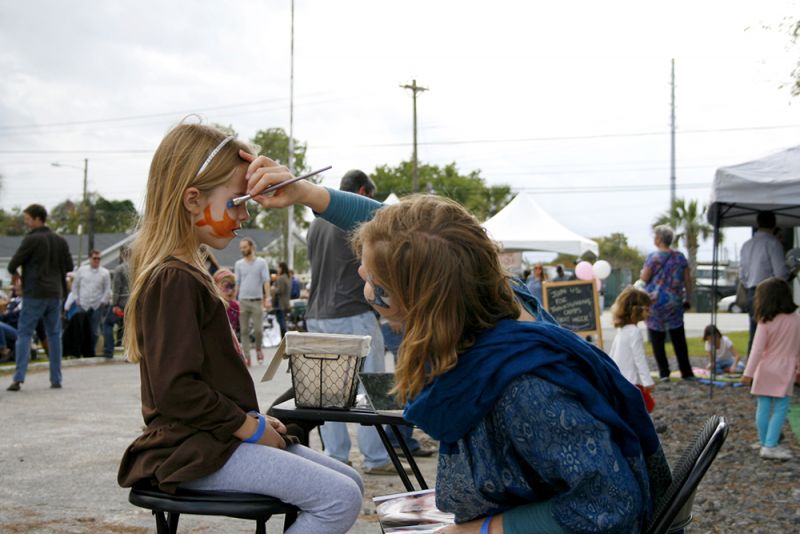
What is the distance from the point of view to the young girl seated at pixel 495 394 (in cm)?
159

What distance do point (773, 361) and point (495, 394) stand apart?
5.45 meters

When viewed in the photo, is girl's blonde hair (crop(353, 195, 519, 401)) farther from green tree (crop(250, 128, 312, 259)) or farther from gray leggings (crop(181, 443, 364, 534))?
green tree (crop(250, 128, 312, 259))

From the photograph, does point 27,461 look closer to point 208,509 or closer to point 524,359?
point 208,509

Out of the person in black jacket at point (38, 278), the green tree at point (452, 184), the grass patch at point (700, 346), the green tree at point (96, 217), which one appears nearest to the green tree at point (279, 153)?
the green tree at point (452, 184)

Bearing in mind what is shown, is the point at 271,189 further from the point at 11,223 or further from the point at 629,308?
the point at 11,223

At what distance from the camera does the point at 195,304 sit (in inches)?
93.7

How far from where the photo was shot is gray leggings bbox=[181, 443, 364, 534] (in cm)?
233

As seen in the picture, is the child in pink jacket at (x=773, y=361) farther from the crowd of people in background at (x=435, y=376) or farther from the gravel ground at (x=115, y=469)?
the crowd of people in background at (x=435, y=376)

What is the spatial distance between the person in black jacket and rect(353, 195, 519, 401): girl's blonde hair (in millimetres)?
8782

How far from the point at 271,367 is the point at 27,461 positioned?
12.8 ft

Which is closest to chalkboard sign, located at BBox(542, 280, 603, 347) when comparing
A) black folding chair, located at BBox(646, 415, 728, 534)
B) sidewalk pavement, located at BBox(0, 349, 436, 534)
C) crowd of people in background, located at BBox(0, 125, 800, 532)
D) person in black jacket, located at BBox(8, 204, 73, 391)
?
sidewalk pavement, located at BBox(0, 349, 436, 534)

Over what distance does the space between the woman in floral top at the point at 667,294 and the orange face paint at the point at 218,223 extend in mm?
8754

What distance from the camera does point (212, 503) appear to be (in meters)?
2.28

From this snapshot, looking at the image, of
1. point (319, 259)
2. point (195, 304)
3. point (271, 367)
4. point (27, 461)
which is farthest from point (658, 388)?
point (195, 304)
